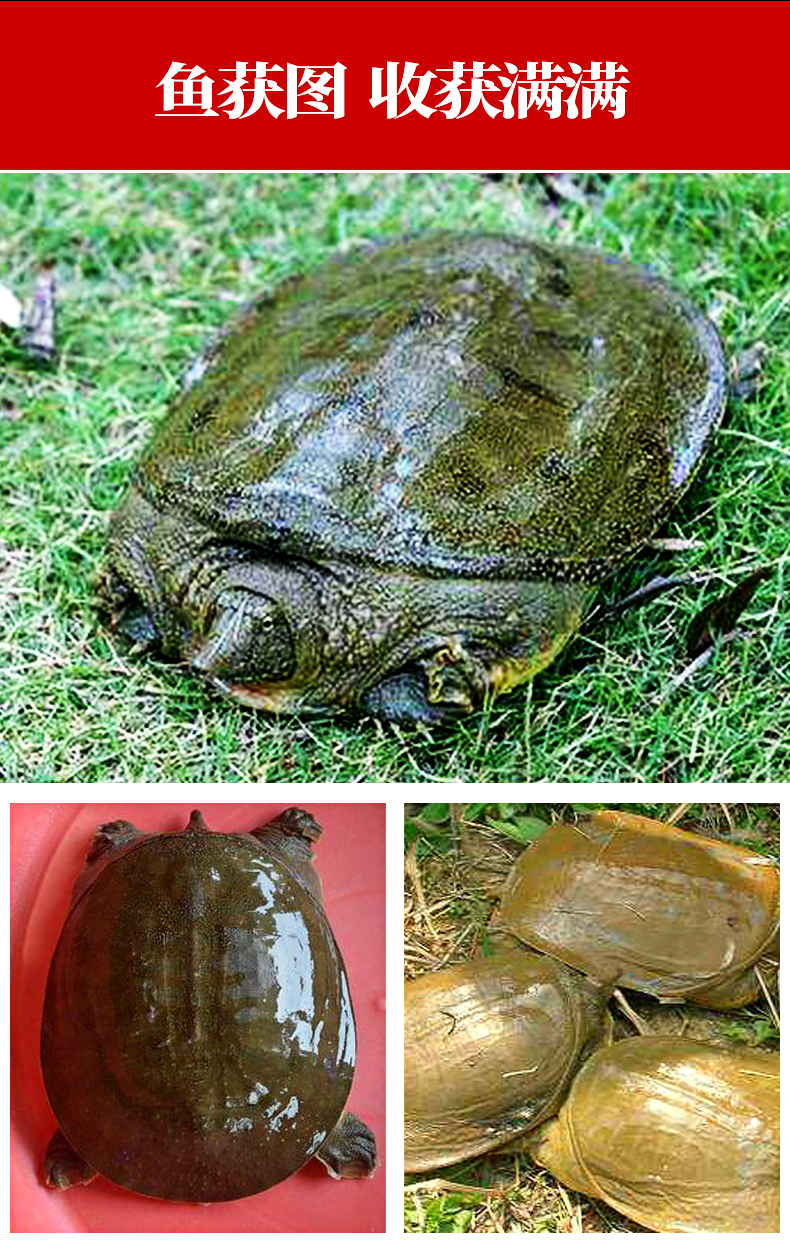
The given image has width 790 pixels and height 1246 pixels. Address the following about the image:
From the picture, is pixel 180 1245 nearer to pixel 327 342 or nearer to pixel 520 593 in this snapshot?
pixel 520 593

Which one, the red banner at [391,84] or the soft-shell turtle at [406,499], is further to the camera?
the soft-shell turtle at [406,499]

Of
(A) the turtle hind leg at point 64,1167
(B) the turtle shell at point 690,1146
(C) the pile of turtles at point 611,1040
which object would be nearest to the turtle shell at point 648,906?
(C) the pile of turtles at point 611,1040

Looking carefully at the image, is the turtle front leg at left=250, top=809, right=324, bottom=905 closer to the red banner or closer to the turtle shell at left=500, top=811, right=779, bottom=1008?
the turtle shell at left=500, top=811, right=779, bottom=1008

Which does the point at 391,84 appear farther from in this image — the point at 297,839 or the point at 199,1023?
the point at 199,1023

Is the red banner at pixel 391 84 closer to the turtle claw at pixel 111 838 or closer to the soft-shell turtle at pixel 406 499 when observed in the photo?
the soft-shell turtle at pixel 406 499

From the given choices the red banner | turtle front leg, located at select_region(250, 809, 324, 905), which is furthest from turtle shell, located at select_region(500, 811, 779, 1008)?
the red banner

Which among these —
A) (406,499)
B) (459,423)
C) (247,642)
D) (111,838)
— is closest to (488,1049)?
(111,838)
